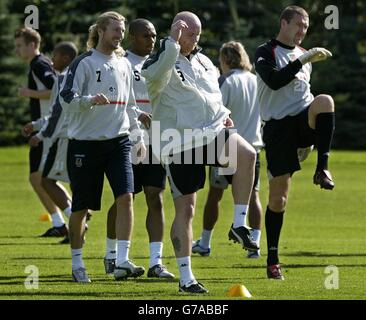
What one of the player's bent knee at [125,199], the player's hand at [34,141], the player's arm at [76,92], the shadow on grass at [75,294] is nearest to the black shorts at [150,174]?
the player's bent knee at [125,199]

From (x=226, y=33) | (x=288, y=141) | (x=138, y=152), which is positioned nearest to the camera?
(x=288, y=141)

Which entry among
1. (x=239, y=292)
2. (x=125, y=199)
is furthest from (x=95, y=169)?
(x=239, y=292)

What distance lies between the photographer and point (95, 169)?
1080cm

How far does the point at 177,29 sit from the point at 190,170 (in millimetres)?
1142

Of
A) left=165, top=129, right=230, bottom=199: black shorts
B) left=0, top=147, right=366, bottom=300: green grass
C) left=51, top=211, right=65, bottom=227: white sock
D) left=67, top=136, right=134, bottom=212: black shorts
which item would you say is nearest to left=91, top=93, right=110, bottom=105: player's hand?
left=67, top=136, right=134, bottom=212: black shorts

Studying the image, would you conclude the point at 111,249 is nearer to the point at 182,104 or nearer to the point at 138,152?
the point at 138,152

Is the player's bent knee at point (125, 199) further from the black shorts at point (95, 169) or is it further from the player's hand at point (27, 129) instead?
the player's hand at point (27, 129)

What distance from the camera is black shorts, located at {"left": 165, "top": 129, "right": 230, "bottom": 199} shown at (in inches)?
385

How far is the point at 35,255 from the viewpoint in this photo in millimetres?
13430

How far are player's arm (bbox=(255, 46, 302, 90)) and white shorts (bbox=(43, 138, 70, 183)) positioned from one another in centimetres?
464

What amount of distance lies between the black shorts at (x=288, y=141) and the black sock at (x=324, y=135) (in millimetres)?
281

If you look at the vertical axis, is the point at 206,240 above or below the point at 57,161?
below

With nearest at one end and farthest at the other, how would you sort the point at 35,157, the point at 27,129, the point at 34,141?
1. the point at 27,129
2. the point at 34,141
3. the point at 35,157
